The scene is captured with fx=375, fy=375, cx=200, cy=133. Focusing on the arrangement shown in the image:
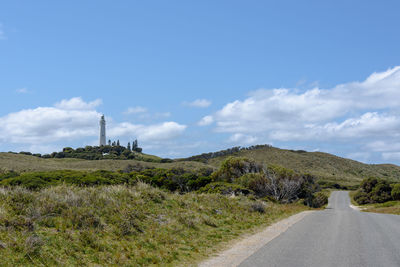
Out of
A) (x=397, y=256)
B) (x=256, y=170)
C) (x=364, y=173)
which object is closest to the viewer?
(x=397, y=256)

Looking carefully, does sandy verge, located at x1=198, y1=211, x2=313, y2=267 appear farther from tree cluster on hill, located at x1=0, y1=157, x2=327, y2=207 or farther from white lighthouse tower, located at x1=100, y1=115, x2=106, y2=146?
white lighthouse tower, located at x1=100, y1=115, x2=106, y2=146

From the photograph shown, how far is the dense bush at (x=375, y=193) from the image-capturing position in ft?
228

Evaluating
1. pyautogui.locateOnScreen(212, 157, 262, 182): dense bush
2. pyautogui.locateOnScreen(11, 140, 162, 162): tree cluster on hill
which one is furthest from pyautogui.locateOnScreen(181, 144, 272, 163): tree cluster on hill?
pyautogui.locateOnScreen(212, 157, 262, 182): dense bush

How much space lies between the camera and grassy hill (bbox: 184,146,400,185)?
12106cm

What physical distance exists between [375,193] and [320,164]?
65250mm

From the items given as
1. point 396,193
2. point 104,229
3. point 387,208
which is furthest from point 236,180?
point 104,229

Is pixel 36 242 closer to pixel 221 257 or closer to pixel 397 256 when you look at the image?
pixel 221 257

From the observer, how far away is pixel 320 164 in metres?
136

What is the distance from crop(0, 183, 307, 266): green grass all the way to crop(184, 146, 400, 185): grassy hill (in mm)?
101297

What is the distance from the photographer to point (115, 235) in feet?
37.6

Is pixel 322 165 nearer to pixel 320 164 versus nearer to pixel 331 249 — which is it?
pixel 320 164

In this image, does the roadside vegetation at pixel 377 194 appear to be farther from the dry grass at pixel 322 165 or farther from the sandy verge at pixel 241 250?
the sandy verge at pixel 241 250

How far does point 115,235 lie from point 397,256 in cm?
818

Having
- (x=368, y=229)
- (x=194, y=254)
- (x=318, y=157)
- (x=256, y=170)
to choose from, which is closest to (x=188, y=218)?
(x=194, y=254)
